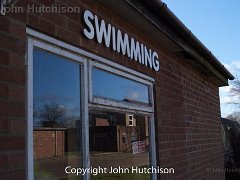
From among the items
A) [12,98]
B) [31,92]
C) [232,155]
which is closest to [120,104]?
[31,92]

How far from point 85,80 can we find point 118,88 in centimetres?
85

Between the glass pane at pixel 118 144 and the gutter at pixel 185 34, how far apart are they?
1.33m

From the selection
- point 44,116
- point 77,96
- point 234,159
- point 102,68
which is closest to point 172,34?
point 102,68

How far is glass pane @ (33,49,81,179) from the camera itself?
3.30 metres

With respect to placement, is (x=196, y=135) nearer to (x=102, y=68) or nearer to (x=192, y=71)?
(x=192, y=71)

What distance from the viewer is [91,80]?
4.08 m

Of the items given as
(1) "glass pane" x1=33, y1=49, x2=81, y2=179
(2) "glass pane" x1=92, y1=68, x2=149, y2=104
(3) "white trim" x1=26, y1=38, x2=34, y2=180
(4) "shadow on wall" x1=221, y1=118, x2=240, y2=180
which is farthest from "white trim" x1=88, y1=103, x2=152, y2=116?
(4) "shadow on wall" x1=221, y1=118, x2=240, y2=180

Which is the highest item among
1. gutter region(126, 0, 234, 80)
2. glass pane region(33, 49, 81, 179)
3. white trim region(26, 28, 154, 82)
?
gutter region(126, 0, 234, 80)

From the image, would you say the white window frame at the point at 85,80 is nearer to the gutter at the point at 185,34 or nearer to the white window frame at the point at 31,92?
the white window frame at the point at 31,92

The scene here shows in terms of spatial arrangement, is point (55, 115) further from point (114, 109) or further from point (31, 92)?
point (114, 109)

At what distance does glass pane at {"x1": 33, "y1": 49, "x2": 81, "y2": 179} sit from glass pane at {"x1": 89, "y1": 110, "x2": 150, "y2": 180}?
258 mm

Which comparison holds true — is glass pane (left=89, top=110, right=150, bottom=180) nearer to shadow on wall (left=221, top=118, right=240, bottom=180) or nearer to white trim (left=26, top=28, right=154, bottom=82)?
white trim (left=26, top=28, right=154, bottom=82)

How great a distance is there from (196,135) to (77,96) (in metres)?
4.40

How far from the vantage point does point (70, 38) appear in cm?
373
